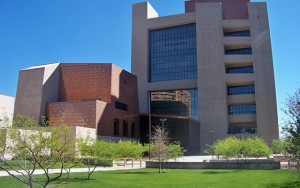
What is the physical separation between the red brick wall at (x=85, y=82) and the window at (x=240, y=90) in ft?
119

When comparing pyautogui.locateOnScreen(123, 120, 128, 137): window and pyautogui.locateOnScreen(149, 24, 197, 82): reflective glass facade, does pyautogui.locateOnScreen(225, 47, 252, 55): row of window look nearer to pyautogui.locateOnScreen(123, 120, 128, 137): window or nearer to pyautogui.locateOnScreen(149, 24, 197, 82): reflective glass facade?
pyautogui.locateOnScreen(149, 24, 197, 82): reflective glass facade

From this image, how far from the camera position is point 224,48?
88.6m

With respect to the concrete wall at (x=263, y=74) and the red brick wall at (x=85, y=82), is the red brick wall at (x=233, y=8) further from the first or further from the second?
the red brick wall at (x=85, y=82)

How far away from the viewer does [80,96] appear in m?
67.1

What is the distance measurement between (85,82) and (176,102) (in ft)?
98.4

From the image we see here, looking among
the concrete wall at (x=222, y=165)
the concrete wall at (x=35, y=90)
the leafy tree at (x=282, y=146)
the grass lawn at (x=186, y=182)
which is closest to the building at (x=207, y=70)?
the concrete wall at (x=35, y=90)

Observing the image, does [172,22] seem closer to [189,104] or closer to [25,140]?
[189,104]

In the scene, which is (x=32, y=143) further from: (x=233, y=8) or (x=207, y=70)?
(x=233, y=8)

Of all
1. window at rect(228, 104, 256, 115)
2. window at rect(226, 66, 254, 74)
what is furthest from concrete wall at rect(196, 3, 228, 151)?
window at rect(226, 66, 254, 74)

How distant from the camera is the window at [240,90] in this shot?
8654 centimetres

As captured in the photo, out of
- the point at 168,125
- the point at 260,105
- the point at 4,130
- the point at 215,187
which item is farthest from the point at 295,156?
the point at 260,105

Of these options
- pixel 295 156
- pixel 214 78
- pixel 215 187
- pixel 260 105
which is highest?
pixel 214 78

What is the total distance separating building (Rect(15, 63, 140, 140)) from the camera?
2442 inches

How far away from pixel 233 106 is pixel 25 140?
78220mm
